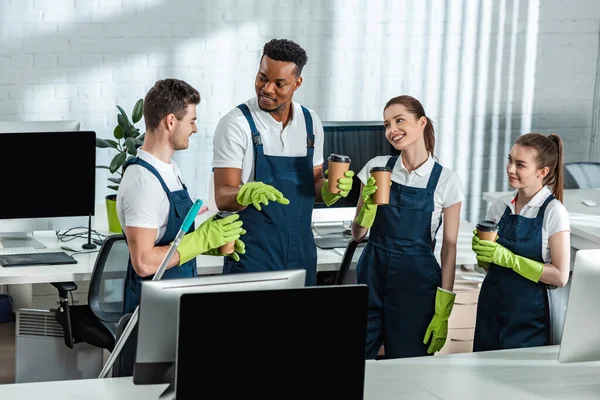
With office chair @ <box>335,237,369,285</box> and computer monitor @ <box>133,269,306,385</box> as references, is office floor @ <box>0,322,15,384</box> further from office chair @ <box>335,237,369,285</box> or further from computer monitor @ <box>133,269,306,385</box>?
computer monitor @ <box>133,269,306,385</box>

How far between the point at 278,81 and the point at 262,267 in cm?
68

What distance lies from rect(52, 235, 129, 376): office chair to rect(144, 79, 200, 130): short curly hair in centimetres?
70

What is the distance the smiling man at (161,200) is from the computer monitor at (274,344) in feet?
3.20

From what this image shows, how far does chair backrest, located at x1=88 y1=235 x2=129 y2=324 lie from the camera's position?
368 cm

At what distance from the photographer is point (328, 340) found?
2146mm

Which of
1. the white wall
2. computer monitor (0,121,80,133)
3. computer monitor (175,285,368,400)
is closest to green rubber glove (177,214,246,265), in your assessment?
computer monitor (175,285,368,400)

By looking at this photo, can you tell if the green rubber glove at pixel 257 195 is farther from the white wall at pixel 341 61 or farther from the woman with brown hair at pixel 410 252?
the white wall at pixel 341 61

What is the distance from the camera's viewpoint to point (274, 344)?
2.11 meters

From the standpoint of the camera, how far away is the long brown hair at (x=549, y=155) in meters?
3.36

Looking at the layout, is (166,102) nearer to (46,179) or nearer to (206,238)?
(206,238)

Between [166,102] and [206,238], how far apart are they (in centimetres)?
47

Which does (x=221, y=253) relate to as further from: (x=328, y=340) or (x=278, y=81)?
(x=328, y=340)

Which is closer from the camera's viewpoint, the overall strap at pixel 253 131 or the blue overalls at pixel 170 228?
the blue overalls at pixel 170 228

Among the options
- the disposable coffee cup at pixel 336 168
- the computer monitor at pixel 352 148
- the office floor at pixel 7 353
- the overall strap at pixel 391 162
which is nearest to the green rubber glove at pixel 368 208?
the disposable coffee cup at pixel 336 168
